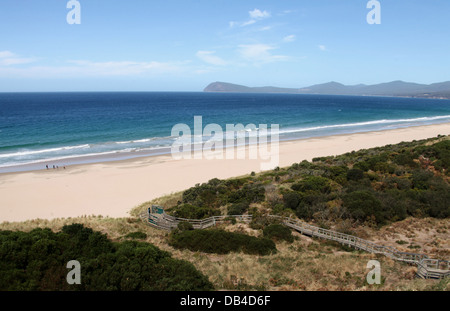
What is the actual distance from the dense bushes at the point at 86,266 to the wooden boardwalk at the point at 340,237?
493 centimetres

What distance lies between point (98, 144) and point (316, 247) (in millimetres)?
39696

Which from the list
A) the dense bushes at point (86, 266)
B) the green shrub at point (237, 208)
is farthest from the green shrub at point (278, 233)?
the dense bushes at point (86, 266)

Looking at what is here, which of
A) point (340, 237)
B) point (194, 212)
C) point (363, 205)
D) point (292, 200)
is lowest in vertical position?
point (340, 237)

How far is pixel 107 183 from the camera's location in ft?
86.5

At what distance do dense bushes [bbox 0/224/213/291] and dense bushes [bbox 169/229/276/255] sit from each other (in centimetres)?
237

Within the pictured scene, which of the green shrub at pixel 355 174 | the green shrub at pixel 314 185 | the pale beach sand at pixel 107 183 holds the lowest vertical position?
the pale beach sand at pixel 107 183

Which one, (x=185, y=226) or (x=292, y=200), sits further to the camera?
(x=292, y=200)

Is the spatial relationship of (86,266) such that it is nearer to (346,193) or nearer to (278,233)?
(278,233)

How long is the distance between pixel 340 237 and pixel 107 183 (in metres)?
20.7

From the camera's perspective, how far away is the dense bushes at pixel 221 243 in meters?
12.4

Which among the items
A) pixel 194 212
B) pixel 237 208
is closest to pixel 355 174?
pixel 237 208

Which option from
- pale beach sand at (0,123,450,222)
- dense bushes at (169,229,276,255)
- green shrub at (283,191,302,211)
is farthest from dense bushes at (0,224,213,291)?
Result: pale beach sand at (0,123,450,222)

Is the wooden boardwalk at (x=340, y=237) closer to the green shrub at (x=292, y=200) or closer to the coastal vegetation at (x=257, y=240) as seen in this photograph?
the coastal vegetation at (x=257, y=240)
